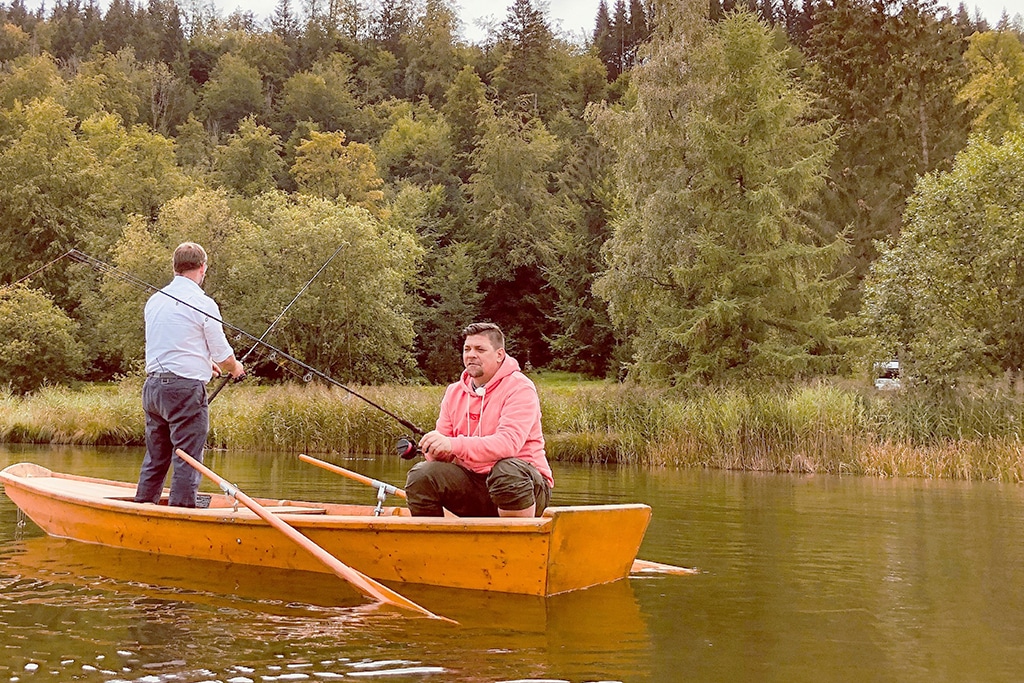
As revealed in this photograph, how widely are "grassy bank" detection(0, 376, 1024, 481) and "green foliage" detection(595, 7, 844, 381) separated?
5868mm

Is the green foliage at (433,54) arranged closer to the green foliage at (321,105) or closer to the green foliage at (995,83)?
the green foliage at (321,105)

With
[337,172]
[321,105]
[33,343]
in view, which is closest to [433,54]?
[321,105]

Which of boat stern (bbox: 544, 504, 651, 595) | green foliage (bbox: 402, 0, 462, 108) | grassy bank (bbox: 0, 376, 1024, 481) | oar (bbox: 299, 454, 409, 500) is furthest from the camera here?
green foliage (bbox: 402, 0, 462, 108)

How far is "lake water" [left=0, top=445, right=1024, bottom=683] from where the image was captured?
192 inches

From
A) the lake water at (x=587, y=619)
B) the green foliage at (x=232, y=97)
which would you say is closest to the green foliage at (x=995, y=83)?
the lake water at (x=587, y=619)

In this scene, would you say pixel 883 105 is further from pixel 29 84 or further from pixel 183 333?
pixel 183 333

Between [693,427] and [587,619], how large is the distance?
12.8 meters

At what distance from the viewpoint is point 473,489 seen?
6.73 metres

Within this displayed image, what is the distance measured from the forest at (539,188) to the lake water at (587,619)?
679 centimetres

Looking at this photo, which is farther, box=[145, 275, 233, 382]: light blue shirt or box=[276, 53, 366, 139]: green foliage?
box=[276, 53, 366, 139]: green foliage

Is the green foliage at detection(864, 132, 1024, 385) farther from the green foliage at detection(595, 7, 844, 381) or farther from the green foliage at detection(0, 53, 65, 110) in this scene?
the green foliage at detection(0, 53, 65, 110)

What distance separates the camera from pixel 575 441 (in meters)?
19.4

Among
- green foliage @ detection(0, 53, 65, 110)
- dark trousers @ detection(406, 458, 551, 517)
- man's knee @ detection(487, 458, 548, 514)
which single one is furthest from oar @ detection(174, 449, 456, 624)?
green foliage @ detection(0, 53, 65, 110)

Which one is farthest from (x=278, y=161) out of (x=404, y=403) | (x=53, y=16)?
(x=404, y=403)
